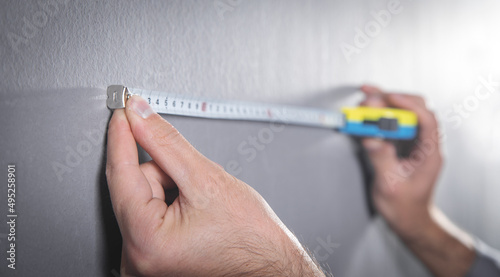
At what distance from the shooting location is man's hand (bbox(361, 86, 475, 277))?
2.52ft

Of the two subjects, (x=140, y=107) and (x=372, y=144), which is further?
(x=372, y=144)

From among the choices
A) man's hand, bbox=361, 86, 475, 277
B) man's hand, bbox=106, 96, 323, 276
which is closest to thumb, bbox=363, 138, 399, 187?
man's hand, bbox=361, 86, 475, 277

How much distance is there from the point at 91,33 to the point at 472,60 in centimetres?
102

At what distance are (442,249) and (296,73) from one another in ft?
1.99

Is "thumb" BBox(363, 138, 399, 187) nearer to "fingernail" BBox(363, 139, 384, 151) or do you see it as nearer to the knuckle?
"fingernail" BBox(363, 139, 384, 151)

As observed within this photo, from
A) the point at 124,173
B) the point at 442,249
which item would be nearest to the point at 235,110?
the point at 124,173

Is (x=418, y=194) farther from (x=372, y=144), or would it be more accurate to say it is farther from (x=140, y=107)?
(x=140, y=107)

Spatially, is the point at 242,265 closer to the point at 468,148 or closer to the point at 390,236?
the point at 390,236

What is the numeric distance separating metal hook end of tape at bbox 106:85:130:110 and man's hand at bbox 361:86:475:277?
0.52m

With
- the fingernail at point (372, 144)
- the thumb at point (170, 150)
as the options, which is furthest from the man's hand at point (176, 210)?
the fingernail at point (372, 144)

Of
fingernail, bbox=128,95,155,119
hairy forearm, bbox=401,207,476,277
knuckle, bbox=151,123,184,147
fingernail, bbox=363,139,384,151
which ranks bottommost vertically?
hairy forearm, bbox=401,207,476,277

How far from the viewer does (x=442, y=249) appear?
34.9 inches

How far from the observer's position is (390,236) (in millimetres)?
834

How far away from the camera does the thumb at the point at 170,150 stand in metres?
0.35
